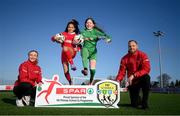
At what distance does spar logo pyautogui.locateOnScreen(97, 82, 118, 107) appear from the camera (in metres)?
6.19

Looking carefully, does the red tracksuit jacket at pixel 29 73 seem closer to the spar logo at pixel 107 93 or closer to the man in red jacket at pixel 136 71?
the spar logo at pixel 107 93

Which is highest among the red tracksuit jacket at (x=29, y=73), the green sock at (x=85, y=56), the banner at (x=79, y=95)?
the green sock at (x=85, y=56)

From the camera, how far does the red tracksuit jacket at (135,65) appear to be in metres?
6.21

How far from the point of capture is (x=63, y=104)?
624 centimetres

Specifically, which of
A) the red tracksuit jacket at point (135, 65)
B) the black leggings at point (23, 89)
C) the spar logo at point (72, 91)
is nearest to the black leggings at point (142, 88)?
the red tracksuit jacket at point (135, 65)

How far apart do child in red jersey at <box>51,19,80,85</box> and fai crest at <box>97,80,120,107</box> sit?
183cm

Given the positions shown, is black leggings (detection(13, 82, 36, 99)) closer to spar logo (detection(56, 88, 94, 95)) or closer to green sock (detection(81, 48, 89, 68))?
spar logo (detection(56, 88, 94, 95))

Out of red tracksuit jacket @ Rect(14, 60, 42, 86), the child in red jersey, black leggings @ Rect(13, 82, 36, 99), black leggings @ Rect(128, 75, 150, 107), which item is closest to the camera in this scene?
black leggings @ Rect(128, 75, 150, 107)

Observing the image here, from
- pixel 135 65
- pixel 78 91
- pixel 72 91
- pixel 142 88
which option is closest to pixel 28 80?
pixel 72 91

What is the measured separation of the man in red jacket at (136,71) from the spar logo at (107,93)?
0.40 metres

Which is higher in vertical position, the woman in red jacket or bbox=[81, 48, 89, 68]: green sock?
bbox=[81, 48, 89, 68]: green sock

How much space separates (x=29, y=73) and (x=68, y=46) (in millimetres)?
1930

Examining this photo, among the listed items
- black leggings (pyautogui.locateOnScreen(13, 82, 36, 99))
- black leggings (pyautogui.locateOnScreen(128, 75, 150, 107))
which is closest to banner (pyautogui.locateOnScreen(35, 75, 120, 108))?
black leggings (pyautogui.locateOnScreen(13, 82, 36, 99))

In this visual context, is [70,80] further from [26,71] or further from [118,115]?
[118,115]
